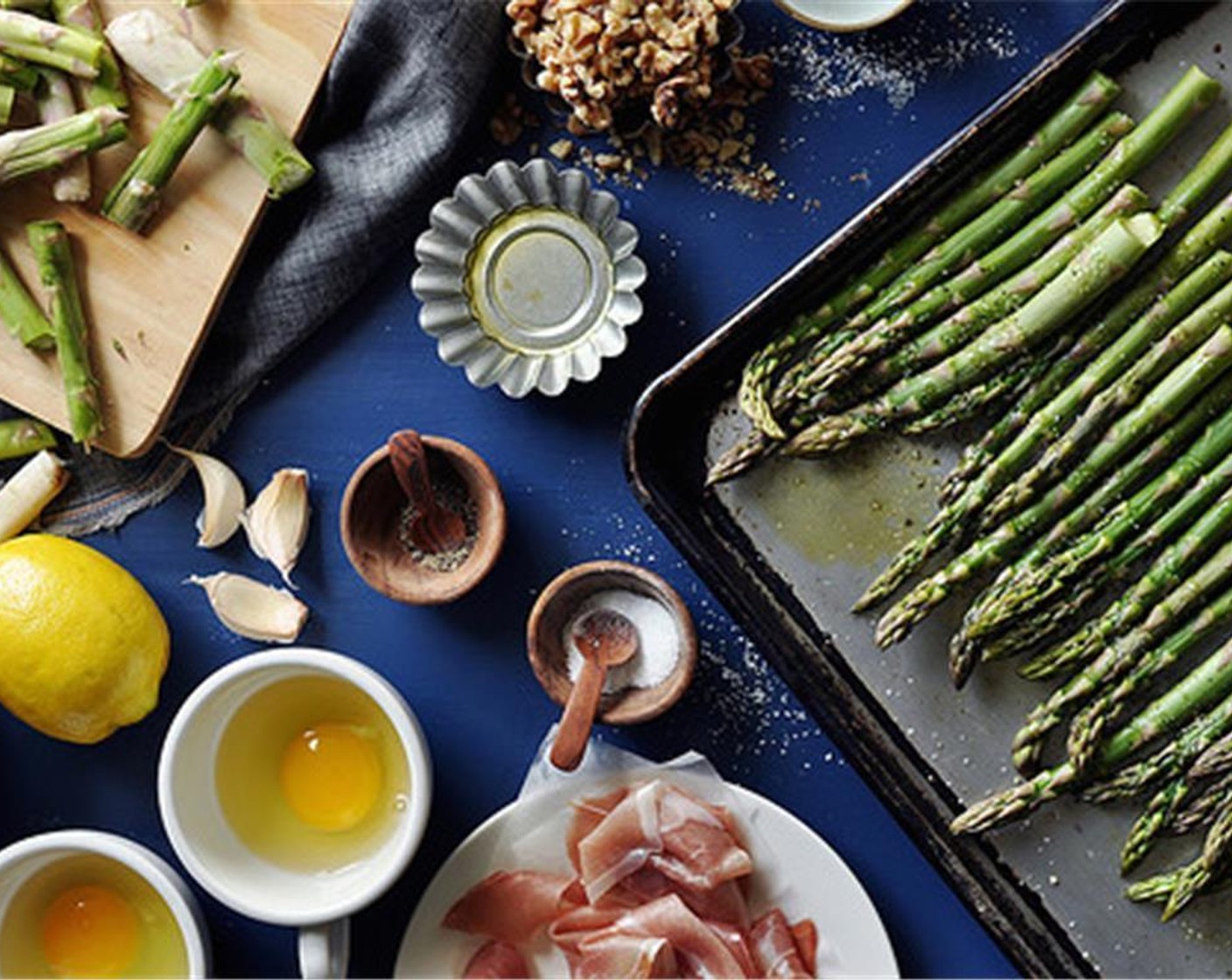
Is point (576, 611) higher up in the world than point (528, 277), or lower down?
lower down

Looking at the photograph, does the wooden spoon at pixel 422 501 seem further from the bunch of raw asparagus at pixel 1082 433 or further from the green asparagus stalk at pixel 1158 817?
the green asparagus stalk at pixel 1158 817

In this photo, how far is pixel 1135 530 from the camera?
214 centimetres

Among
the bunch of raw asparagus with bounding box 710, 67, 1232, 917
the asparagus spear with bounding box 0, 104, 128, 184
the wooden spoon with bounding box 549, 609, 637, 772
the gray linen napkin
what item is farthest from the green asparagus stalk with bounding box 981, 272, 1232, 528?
the asparagus spear with bounding box 0, 104, 128, 184

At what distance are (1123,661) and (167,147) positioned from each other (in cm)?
132

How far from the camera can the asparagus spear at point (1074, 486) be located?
6.92 feet

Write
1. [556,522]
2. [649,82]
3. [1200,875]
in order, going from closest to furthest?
[1200,875]
[649,82]
[556,522]

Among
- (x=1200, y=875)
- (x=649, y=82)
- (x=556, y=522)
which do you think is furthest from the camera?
(x=556, y=522)

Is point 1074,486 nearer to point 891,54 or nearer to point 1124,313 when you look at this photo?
point 1124,313

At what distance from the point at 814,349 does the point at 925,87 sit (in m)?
0.38

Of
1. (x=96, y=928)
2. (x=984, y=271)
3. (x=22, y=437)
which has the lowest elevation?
(x=96, y=928)

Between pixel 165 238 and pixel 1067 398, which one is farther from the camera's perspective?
pixel 165 238

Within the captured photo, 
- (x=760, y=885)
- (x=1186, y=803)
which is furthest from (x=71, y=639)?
(x=1186, y=803)

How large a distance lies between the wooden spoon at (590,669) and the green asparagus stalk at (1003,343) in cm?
32

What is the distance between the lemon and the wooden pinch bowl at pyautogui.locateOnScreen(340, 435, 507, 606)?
0.91ft
